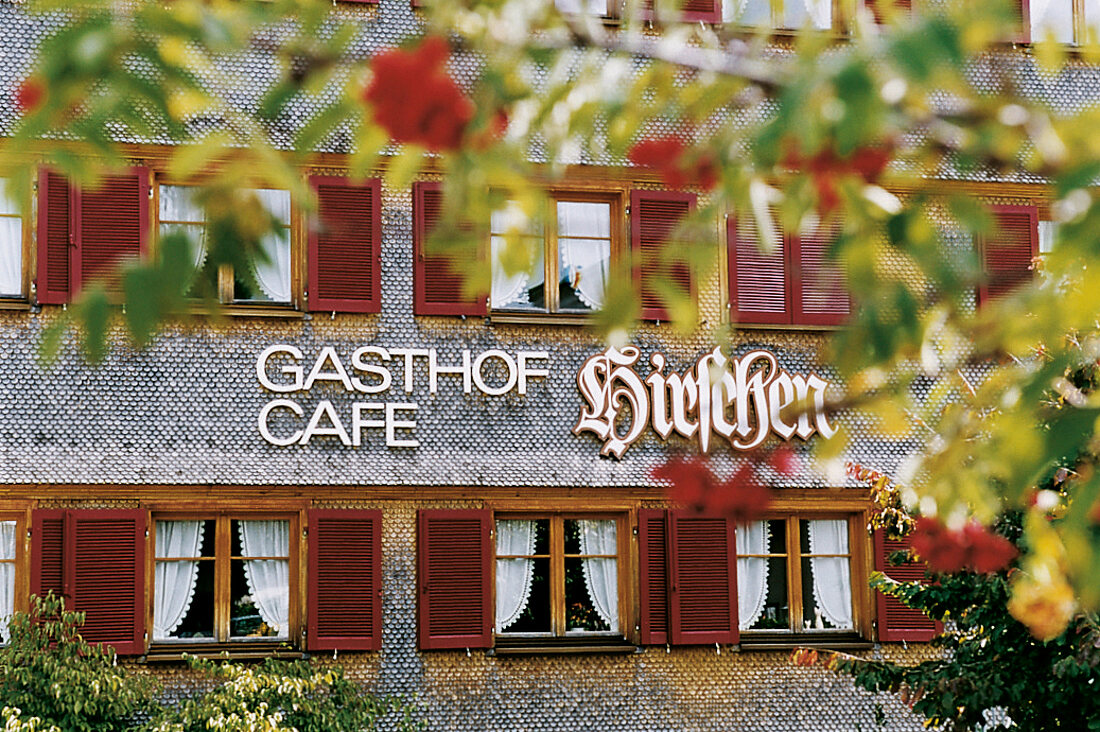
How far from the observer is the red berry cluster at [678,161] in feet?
11.3

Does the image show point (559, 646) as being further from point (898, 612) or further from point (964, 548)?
point (964, 548)

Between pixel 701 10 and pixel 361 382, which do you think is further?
pixel 701 10

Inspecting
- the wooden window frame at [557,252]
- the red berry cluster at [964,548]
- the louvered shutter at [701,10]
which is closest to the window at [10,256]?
the wooden window frame at [557,252]

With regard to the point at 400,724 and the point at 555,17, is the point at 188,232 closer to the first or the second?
the point at 555,17

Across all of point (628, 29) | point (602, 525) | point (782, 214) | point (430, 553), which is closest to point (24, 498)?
point (430, 553)

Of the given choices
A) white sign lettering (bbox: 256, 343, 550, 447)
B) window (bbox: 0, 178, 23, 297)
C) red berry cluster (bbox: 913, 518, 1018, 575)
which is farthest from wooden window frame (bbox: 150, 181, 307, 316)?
red berry cluster (bbox: 913, 518, 1018, 575)

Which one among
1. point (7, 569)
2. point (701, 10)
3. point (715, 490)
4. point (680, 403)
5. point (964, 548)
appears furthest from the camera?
point (701, 10)

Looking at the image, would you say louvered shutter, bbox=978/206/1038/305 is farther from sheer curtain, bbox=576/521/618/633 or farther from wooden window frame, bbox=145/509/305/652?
wooden window frame, bbox=145/509/305/652

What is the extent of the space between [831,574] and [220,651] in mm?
5286

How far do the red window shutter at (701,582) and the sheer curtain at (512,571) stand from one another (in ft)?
3.96

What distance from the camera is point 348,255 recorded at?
15148mm

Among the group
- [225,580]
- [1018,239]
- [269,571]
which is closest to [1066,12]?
[1018,239]

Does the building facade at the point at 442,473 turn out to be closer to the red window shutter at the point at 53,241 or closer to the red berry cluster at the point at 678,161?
the red window shutter at the point at 53,241

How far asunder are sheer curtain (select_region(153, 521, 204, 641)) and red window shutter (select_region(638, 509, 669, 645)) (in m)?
3.68
